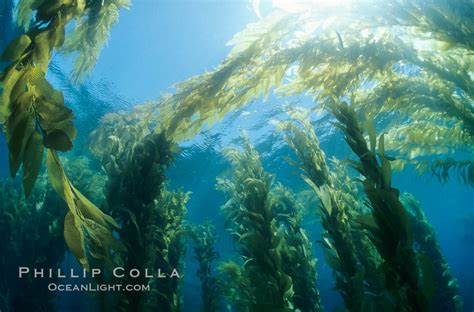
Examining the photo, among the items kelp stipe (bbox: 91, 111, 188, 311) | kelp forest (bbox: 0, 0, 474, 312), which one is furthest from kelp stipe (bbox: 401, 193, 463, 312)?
kelp stipe (bbox: 91, 111, 188, 311)

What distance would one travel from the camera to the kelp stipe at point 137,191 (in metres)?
4.05

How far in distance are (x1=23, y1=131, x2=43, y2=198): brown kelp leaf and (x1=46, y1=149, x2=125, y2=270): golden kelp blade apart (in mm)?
45

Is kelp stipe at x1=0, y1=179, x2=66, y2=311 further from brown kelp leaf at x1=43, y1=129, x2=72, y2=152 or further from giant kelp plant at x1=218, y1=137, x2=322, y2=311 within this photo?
brown kelp leaf at x1=43, y1=129, x2=72, y2=152

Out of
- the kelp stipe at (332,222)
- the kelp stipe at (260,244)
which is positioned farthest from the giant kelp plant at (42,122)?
the kelp stipe at (260,244)

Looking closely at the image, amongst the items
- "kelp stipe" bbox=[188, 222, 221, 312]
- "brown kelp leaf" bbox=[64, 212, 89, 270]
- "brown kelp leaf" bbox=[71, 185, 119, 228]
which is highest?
"kelp stipe" bbox=[188, 222, 221, 312]

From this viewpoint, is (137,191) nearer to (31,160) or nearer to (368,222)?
(368,222)

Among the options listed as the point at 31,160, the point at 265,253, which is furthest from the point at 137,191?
the point at 31,160

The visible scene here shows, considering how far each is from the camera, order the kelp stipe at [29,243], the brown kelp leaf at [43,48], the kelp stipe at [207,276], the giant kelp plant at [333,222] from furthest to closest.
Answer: the kelp stipe at [207,276], the kelp stipe at [29,243], the giant kelp plant at [333,222], the brown kelp leaf at [43,48]

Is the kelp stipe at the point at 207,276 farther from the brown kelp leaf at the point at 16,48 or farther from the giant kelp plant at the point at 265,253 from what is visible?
the brown kelp leaf at the point at 16,48

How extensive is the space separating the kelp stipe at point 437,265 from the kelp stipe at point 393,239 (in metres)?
9.53

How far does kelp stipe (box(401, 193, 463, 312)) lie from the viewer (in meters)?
9.92

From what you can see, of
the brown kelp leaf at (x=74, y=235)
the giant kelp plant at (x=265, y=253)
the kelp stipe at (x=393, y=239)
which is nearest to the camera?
the brown kelp leaf at (x=74, y=235)

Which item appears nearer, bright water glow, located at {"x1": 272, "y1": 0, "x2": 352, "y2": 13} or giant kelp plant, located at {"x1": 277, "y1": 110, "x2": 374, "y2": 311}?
bright water glow, located at {"x1": 272, "y1": 0, "x2": 352, "y2": 13}

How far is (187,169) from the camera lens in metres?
20.8
